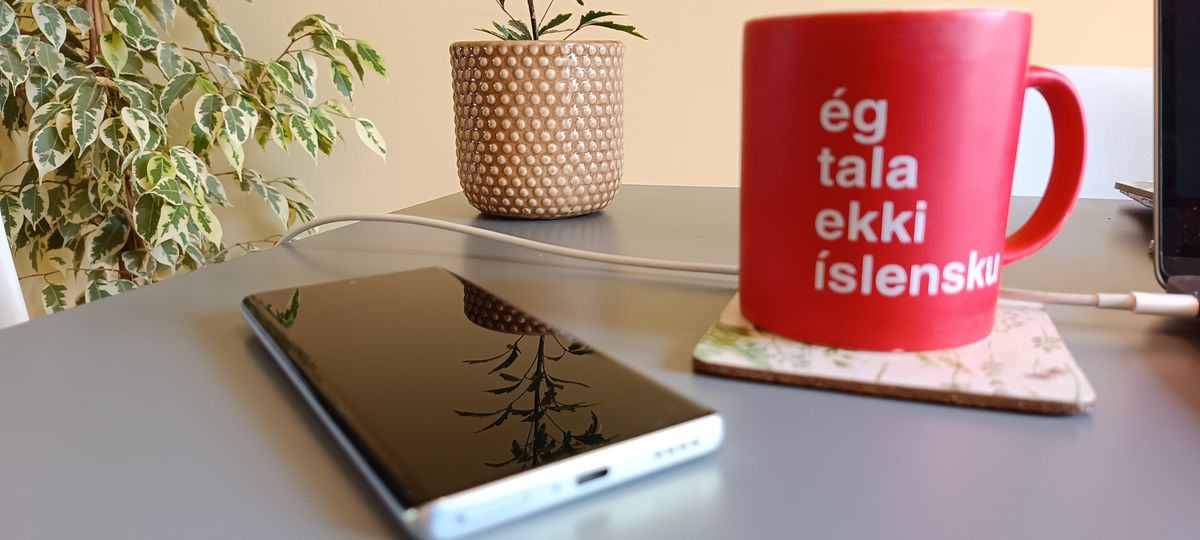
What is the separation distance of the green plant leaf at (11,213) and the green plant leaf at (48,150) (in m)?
0.12

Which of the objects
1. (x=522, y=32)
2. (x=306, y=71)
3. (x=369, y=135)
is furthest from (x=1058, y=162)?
(x=306, y=71)

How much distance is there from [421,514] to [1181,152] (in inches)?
16.6

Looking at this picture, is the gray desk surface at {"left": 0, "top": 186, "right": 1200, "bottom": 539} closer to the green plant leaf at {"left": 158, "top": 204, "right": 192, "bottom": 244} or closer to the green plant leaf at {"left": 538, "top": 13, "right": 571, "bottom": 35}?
the green plant leaf at {"left": 538, "top": 13, "right": 571, "bottom": 35}

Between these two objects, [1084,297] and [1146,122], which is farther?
[1146,122]

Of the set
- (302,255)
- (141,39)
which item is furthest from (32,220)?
(302,255)

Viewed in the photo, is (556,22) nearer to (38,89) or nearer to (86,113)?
(86,113)

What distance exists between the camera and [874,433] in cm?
28

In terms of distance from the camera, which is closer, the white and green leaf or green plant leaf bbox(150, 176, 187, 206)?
green plant leaf bbox(150, 176, 187, 206)

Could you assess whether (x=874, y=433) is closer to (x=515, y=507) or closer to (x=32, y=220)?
(x=515, y=507)

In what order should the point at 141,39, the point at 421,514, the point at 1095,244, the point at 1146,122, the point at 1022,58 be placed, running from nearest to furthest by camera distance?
1. the point at 421,514
2. the point at 1022,58
3. the point at 1095,244
4. the point at 1146,122
5. the point at 141,39

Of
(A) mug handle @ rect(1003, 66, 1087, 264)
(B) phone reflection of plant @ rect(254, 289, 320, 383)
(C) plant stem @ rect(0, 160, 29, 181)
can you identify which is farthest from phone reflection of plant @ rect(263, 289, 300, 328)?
(C) plant stem @ rect(0, 160, 29, 181)

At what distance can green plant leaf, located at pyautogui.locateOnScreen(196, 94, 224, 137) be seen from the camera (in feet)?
3.74

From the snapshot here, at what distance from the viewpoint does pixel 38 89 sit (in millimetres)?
1137

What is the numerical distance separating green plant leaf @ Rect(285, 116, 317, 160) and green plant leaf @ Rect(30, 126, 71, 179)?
316 mm
